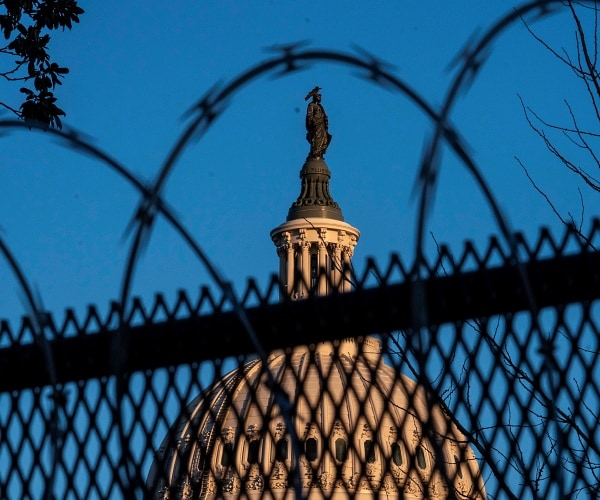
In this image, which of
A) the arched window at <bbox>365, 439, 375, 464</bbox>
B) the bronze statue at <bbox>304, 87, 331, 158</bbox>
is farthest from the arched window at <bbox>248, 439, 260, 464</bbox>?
the bronze statue at <bbox>304, 87, 331, 158</bbox>

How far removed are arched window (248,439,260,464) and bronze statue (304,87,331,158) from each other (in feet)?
311

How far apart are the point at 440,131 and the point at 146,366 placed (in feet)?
5.70

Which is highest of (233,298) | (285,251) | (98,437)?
(285,251)

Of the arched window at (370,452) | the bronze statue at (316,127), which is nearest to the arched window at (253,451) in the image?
the arched window at (370,452)

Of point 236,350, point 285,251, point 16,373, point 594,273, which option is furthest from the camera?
point 285,251

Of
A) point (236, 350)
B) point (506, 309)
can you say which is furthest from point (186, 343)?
point (506, 309)

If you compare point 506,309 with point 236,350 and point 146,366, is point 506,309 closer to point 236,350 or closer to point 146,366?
point 236,350

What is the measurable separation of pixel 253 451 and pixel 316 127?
10415cm

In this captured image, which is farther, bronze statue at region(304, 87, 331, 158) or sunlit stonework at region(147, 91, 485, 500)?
bronze statue at region(304, 87, 331, 158)

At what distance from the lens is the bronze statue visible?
339ft

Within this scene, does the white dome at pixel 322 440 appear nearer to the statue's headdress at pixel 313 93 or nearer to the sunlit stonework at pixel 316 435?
the sunlit stonework at pixel 316 435

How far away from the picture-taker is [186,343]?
18.5 ft

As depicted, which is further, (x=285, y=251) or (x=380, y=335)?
(x=285, y=251)

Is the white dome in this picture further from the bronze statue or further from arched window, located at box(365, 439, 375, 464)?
the bronze statue
